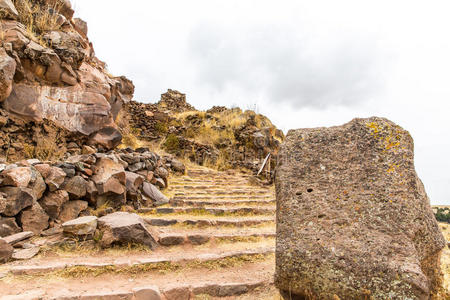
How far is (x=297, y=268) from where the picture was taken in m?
2.02

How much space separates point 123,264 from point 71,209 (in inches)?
70.7

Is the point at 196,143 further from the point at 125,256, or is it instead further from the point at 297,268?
the point at 297,268

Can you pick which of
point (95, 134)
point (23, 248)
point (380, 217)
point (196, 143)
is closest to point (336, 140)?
point (380, 217)

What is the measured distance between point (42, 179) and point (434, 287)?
16.3 ft

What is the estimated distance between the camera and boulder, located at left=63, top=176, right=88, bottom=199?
423cm

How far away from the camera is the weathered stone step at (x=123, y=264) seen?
2834mm

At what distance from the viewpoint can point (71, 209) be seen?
421 centimetres

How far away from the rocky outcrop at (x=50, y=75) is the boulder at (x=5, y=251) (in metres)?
3.02

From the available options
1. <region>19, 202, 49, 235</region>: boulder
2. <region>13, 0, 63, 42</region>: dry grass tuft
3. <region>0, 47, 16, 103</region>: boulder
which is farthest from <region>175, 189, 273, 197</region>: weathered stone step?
<region>13, 0, 63, 42</region>: dry grass tuft

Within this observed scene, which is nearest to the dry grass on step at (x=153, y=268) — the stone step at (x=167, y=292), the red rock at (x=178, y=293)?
the stone step at (x=167, y=292)

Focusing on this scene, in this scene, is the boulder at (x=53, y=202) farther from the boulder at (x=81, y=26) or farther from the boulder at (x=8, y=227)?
the boulder at (x=81, y=26)

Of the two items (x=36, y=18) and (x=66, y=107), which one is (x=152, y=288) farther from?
(x=36, y=18)

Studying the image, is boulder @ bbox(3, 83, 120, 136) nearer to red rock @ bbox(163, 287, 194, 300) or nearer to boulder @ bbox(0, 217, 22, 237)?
boulder @ bbox(0, 217, 22, 237)

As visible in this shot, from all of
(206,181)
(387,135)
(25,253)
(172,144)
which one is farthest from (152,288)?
(172,144)
